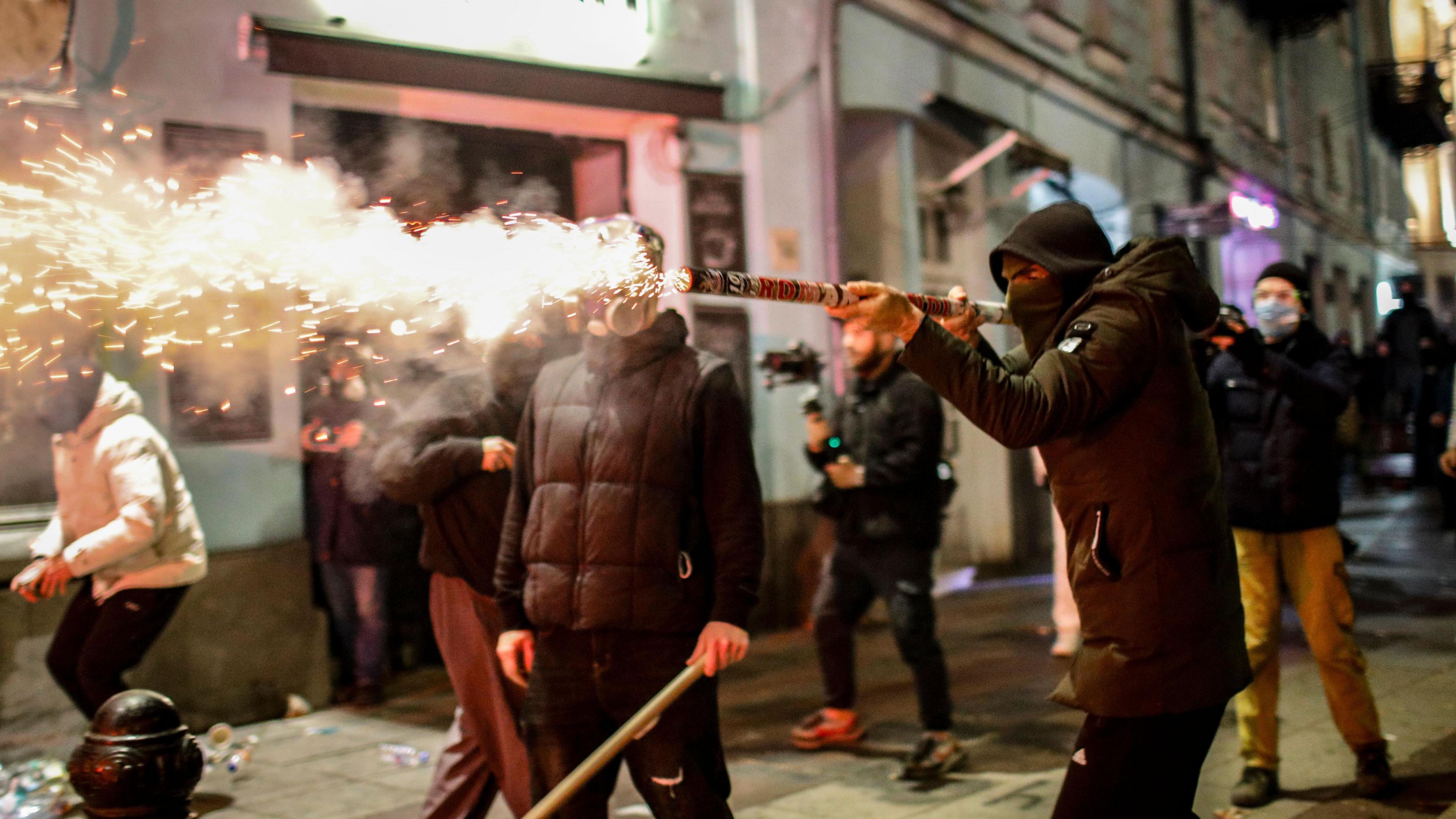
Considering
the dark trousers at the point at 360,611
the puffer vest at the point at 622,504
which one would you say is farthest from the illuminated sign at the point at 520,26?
the puffer vest at the point at 622,504

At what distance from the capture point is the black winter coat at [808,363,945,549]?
5.76 m

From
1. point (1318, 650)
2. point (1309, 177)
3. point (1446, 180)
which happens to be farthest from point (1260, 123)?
point (1318, 650)

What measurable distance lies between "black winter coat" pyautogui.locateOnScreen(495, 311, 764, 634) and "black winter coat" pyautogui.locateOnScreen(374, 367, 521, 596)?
0.59 meters

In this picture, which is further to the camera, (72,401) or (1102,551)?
(72,401)

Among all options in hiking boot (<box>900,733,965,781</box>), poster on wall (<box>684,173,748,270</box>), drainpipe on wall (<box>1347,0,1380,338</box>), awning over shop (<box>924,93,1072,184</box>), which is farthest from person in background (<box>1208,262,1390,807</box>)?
drainpipe on wall (<box>1347,0,1380,338</box>)

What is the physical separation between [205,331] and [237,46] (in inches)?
60.6

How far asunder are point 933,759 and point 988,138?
8.42 metres

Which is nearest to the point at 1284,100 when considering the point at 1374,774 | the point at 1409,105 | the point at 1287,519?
the point at 1409,105

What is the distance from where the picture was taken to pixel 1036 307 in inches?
119

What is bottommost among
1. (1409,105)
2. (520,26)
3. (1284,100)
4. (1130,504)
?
(1130,504)

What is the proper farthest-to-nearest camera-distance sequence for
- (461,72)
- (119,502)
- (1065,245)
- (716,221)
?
(716,221) < (461,72) < (119,502) < (1065,245)

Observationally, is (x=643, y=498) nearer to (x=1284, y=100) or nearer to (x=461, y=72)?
(x=461, y=72)

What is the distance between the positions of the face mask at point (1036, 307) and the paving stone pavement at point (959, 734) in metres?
2.39

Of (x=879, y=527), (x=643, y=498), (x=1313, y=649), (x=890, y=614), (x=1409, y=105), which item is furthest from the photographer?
(x=1409, y=105)
